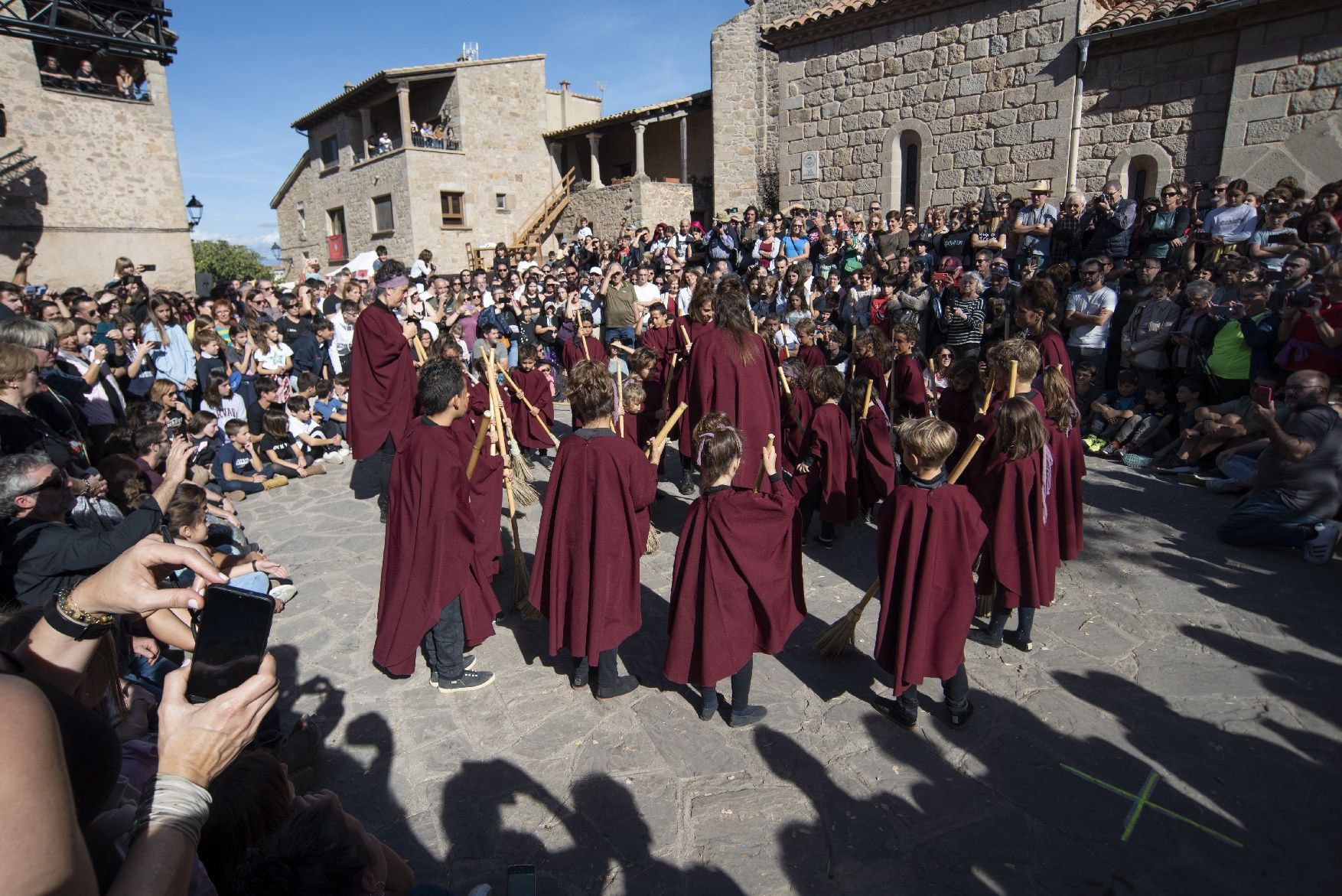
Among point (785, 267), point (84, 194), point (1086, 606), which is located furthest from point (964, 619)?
point (84, 194)

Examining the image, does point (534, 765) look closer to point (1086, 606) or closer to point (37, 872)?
point (37, 872)

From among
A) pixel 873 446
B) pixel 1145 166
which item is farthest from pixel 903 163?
pixel 873 446

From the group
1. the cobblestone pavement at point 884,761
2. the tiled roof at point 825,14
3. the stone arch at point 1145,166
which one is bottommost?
the cobblestone pavement at point 884,761

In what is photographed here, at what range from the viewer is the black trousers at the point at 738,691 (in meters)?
3.58

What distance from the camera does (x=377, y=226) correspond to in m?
26.8

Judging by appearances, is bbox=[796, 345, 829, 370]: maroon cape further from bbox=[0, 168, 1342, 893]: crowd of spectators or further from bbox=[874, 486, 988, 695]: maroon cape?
bbox=[874, 486, 988, 695]: maroon cape

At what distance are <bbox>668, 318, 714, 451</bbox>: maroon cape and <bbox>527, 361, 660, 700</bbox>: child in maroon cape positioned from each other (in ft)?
6.96

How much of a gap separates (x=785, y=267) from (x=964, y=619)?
9411mm

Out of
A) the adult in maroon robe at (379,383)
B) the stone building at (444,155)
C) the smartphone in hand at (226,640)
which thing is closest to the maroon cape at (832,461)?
the adult in maroon robe at (379,383)

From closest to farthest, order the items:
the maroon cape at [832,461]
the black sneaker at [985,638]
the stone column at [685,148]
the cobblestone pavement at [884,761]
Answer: the cobblestone pavement at [884,761] → the black sneaker at [985,638] → the maroon cape at [832,461] → the stone column at [685,148]

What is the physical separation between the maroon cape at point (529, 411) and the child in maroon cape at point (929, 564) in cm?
498

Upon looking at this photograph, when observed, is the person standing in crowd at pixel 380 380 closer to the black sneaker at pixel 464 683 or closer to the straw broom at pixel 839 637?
the black sneaker at pixel 464 683

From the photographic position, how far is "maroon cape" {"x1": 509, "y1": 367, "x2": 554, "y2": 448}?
7.83 meters

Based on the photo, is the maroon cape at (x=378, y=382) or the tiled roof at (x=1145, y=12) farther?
the tiled roof at (x=1145, y=12)
